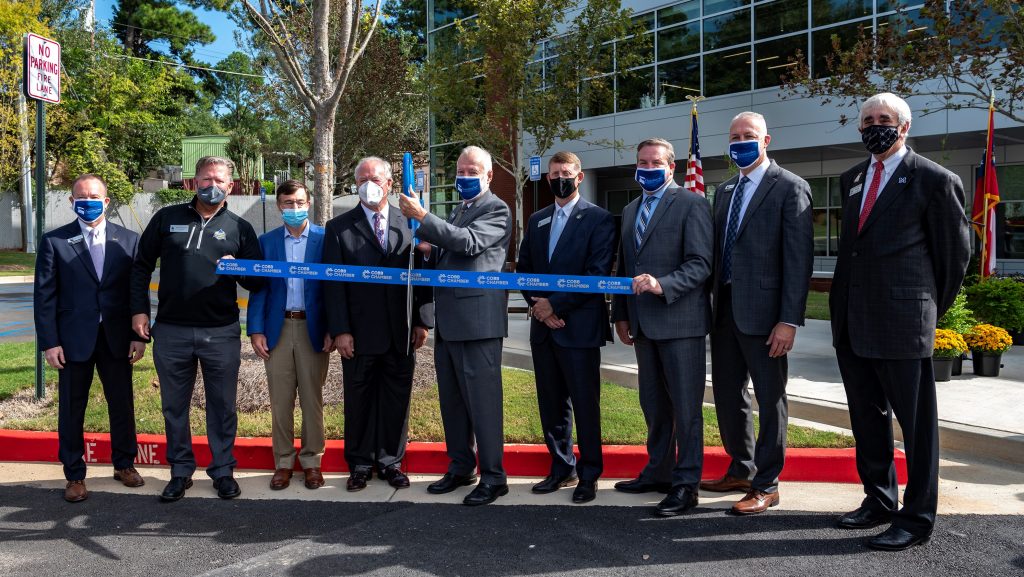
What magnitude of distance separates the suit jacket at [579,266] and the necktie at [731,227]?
0.71m

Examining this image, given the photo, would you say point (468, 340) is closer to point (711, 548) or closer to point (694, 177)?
point (711, 548)

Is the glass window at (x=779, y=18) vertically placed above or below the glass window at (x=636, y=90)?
above

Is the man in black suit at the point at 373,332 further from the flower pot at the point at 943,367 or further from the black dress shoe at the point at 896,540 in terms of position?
the flower pot at the point at 943,367

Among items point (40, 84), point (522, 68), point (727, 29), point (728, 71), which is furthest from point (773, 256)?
point (727, 29)

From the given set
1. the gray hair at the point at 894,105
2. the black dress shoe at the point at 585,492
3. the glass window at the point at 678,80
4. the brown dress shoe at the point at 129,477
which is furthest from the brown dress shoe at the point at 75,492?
the glass window at the point at 678,80

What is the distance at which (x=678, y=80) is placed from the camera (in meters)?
23.8

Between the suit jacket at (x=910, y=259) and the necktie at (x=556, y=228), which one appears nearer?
the suit jacket at (x=910, y=259)

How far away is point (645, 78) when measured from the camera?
24.5 metres

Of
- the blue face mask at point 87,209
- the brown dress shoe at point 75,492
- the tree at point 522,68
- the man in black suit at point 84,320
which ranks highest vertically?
the tree at point 522,68

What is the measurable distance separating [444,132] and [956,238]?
1024 inches

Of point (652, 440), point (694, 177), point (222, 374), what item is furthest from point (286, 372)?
point (694, 177)

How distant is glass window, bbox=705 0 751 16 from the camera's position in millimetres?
22234

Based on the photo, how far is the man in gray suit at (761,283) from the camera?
440 cm

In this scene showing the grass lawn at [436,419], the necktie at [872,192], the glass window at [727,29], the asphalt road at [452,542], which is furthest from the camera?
the glass window at [727,29]
